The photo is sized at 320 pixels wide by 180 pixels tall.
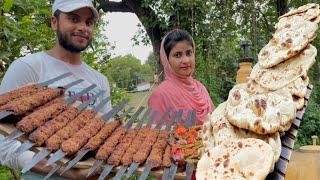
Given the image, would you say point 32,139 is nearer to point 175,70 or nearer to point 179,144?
point 179,144

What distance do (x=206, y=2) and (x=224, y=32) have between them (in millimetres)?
687

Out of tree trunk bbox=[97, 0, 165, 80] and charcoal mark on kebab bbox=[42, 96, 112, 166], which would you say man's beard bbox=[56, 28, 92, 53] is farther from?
tree trunk bbox=[97, 0, 165, 80]

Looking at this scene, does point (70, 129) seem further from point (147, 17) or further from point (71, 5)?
point (147, 17)

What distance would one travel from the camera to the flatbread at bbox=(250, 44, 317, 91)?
5.11 feet

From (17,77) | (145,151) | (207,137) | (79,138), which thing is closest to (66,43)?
(17,77)

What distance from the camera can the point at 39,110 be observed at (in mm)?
1524

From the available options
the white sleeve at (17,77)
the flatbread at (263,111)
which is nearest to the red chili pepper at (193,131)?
the flatbread at (263,111)

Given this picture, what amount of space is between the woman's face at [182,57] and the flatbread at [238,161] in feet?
4.43

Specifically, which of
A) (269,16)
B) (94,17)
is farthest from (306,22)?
(269,16)

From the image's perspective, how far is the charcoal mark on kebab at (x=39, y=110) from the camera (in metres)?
1.39

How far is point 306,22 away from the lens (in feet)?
5.58

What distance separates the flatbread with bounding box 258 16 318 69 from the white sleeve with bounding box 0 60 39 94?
40.8 inches

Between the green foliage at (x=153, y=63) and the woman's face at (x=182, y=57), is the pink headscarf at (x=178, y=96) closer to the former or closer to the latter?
the woman's face at (x=182, y=57)

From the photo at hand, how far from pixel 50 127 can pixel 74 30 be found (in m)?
0.75
